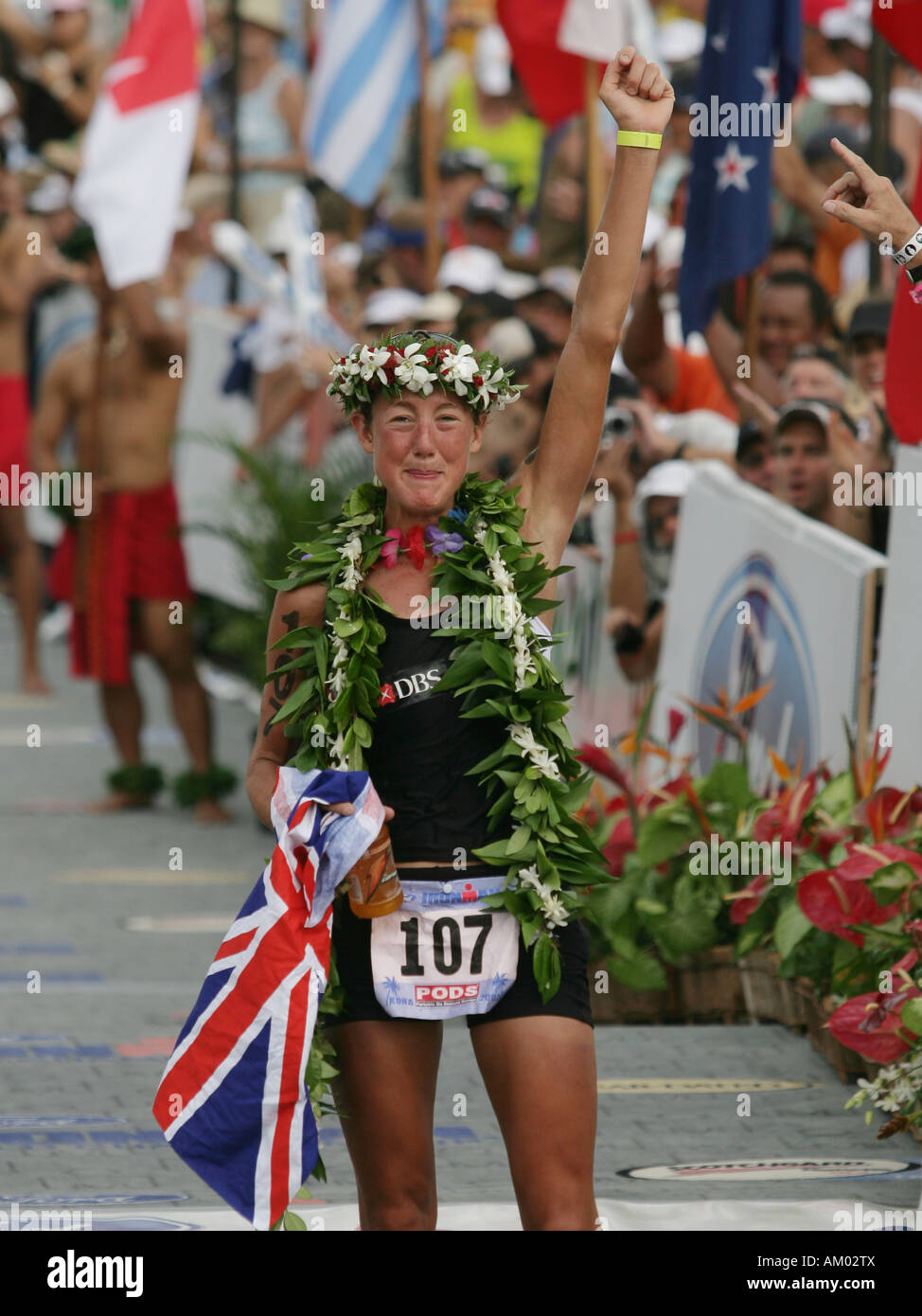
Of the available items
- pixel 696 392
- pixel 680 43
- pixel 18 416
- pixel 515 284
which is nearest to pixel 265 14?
pixel 18 416

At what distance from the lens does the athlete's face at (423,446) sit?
455 centimetres

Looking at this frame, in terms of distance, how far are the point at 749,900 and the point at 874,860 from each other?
41.9 inches

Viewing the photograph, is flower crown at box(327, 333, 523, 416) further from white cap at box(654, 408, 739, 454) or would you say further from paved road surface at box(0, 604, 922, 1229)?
white cap at box(654, 408, 739, 454)

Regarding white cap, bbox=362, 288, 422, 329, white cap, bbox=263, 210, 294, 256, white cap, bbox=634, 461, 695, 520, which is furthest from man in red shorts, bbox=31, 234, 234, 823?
white cap, bbox=634, 461, 695, 520

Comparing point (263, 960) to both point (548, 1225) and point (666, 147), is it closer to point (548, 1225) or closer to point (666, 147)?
point (548, 1225)

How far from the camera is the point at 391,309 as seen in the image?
A: 12.1 metres

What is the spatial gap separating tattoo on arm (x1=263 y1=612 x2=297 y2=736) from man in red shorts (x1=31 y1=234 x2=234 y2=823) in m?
7.05

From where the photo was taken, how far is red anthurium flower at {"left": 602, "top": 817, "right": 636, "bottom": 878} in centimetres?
776

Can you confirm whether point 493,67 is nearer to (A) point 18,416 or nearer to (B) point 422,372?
(A) point 18,416

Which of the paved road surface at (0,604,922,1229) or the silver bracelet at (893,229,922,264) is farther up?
the silver bracelet at (893,229,922,264)

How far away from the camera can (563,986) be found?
4.49 meters

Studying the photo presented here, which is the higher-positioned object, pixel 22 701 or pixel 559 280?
pixel 559 280
